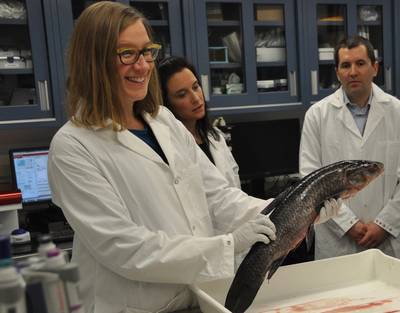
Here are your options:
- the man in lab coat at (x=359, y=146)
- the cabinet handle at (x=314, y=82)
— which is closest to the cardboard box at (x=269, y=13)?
the cabinet handle at (x=314, y=82)

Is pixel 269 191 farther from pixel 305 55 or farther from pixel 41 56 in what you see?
pixel 41 56

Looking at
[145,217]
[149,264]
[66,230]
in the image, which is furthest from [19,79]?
[149,264]

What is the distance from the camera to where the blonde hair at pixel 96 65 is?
3.60 ft

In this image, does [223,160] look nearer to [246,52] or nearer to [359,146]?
[359,146]

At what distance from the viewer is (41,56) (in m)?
2.34

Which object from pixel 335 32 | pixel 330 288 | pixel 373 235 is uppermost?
pixel 335 32

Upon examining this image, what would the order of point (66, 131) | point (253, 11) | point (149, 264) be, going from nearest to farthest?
point (149, 264), point (66, 131), point (253, 11)

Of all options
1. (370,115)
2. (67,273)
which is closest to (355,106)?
(370,115)

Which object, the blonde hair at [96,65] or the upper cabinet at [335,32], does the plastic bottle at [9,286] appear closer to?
the blonde hair at [96,65]

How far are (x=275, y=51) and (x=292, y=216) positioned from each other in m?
1.96

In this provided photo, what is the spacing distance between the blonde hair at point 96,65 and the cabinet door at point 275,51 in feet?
5.86

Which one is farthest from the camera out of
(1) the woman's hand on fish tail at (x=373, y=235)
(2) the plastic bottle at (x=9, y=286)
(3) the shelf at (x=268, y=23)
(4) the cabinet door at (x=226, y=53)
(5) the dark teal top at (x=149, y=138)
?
(3) the shelf at (x=268, y=23)

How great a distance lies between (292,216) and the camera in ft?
3.60

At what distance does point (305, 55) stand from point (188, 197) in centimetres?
199
